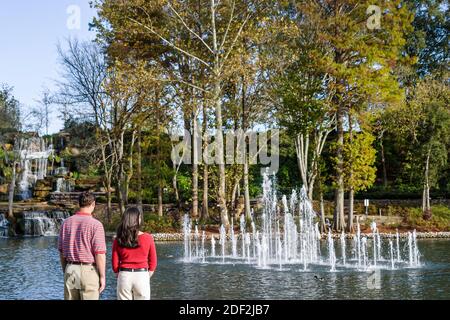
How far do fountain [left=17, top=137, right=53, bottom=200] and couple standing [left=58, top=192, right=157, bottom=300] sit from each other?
1402 inches

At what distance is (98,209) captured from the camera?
124ft

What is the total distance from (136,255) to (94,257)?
475 millimetres

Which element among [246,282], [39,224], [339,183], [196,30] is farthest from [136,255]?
[39,224]

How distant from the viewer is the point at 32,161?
154 feet

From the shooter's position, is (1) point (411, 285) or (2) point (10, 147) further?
(2) point (10, 147)

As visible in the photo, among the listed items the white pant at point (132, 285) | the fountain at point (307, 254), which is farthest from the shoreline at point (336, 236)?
the white pant at point (132, 285)

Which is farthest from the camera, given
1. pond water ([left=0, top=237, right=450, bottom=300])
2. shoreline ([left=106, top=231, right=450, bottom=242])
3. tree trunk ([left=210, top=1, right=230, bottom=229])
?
tree trunk ([left=210, top=1, right=230, bottom=229])

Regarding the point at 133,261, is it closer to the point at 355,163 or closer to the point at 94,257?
the point at 94,257

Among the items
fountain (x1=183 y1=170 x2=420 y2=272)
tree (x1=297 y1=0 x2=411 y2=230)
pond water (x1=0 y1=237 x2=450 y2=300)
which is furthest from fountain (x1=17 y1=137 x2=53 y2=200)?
pond water (x1=0 y1=237 x2=450 y2=300)

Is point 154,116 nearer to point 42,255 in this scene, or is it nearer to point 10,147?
point 42,255

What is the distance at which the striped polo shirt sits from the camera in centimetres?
684

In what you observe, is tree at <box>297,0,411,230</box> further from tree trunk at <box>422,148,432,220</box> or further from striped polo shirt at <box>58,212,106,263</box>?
striped polo shirt at <box>58,212,106,263</box>
